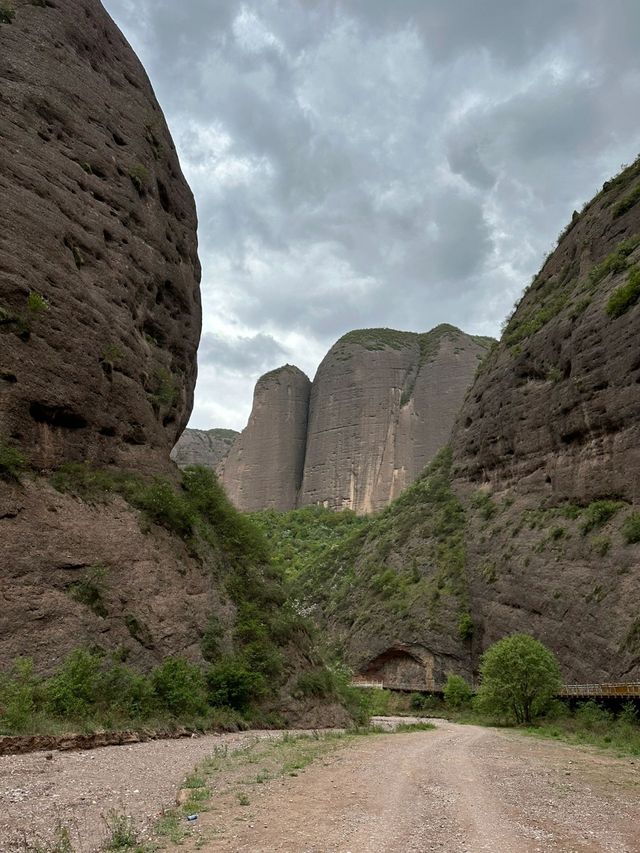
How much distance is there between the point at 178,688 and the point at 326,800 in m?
8.98

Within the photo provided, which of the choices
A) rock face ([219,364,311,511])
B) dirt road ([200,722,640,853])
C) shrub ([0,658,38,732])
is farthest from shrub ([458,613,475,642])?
rock face ([219,364,311,511])

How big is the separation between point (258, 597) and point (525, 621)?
1678cm

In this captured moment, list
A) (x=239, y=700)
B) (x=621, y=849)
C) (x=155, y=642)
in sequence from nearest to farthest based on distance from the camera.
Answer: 1. (x=621, y=849)
2. (x=155, y=642)
3. (x=239, y=700)

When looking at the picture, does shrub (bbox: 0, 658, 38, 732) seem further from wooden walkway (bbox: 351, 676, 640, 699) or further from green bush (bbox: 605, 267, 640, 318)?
green bush (bbox: 605, 267, 640, 318)

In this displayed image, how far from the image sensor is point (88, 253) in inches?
855

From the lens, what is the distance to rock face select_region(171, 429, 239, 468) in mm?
127062

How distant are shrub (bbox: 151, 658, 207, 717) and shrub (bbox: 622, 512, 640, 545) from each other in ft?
62.4

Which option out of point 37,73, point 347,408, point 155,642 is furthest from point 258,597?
point 347,408

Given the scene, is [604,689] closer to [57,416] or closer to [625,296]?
[625,296]

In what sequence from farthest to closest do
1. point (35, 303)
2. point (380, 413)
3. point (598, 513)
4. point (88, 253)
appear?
point (380, 413) → point (598, 513) → point (88, 253) → point (35, 303)

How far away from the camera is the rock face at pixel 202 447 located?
127062mm

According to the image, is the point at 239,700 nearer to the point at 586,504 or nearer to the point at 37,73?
the point at 586,504

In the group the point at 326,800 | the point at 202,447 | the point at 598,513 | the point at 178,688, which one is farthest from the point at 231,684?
the point at 202,447

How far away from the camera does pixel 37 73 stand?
22500 mm
